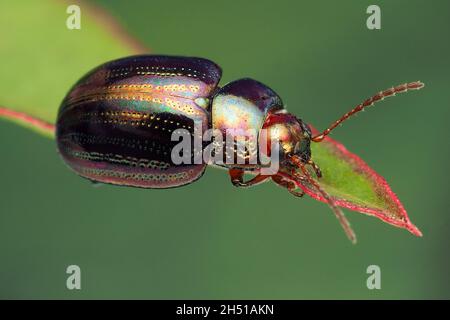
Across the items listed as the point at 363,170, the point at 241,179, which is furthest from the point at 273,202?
the point at 363,170

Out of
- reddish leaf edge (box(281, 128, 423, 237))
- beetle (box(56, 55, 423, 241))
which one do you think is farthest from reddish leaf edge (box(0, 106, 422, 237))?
beetle (box(56, 55, 423, 241))

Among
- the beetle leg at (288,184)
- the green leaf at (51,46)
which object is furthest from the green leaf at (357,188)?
the green leaf at (51,46)

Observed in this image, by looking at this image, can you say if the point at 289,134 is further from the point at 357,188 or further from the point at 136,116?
the point at 136,116

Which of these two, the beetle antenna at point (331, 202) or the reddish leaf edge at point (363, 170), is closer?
the reddish leaf edge at point (363, 170)

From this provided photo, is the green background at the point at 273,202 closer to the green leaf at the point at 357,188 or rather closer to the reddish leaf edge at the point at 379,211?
the green leaf at the point at 357,188

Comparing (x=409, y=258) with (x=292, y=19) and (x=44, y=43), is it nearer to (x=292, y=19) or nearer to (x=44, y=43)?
(x=292, y=19)

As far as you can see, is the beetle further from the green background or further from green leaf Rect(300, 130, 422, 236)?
the green background
